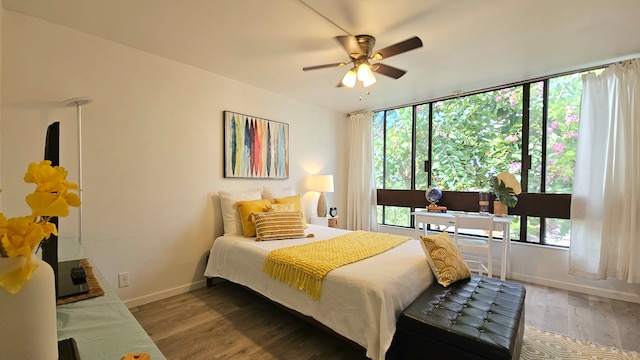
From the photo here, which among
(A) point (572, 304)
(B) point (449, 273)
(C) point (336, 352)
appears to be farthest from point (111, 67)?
(A) point (572, 304)

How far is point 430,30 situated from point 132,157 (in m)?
2.79

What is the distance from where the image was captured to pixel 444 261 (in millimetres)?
2029

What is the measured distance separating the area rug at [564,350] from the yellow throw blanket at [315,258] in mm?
1157

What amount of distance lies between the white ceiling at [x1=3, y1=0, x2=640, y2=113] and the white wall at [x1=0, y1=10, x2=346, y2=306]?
206 millimetres

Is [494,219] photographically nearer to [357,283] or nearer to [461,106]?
[461,106]

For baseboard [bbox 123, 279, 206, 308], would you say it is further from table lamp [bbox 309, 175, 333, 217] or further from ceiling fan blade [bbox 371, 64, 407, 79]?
ceiling fan blade [bbox 371, 64, 407, 79]

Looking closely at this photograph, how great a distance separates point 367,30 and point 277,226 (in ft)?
6.41

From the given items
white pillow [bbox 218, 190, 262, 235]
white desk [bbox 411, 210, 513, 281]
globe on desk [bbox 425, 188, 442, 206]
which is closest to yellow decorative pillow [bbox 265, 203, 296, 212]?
white pillow [bbox 218, 190, 262, 235]

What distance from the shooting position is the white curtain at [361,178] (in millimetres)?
4641

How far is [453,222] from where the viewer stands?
3330mm

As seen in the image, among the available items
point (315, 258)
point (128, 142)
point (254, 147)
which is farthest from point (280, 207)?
point (128, 142)

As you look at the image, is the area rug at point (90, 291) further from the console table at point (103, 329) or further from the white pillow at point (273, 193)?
the white pillow at point (273, 193)

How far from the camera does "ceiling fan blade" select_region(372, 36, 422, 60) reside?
75.2 inches

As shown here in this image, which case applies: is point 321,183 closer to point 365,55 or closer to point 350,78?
point 350,78
